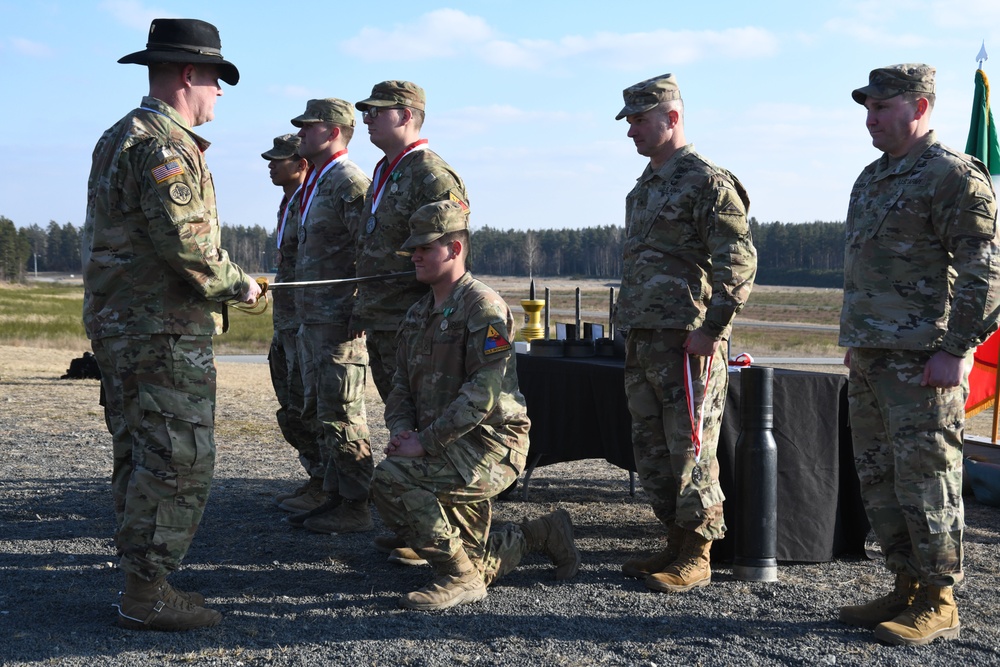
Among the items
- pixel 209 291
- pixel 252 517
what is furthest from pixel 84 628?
pixel 252 517

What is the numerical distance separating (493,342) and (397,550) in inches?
58.9

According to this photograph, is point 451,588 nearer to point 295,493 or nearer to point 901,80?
point 295,493

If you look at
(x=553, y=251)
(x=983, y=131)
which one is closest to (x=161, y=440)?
(x=983, y=131)

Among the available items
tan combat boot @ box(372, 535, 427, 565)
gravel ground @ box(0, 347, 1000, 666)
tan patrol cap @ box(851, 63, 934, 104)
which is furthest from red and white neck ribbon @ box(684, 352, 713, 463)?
tan combat boot @ box(372, 535, 427, 565)

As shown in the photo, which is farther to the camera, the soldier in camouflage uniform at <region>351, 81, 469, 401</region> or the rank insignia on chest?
the soldier in camouflage uniform at <region>351, 81, 469, 401</region>

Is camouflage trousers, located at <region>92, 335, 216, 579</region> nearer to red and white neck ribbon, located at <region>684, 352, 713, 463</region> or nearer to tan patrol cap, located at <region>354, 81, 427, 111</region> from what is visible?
tan patrol cap, located at <region>354, 81, 427, 111</region>

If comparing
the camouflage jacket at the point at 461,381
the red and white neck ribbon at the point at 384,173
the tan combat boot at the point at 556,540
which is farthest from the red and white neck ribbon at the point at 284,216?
the tan combat boot at the point at 556,540

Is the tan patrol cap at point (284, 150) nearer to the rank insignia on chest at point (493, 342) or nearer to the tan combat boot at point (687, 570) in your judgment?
the rank insignia on chest at point (493, 342)

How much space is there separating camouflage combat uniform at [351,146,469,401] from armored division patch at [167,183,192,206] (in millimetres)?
1576

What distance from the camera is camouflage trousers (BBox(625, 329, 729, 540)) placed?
4.60 metres

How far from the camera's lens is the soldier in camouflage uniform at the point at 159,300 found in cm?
377

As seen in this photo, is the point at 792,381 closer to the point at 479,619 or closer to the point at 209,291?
the point at 479,619

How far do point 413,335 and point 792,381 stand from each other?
6.49 ft

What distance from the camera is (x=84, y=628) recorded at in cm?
393
